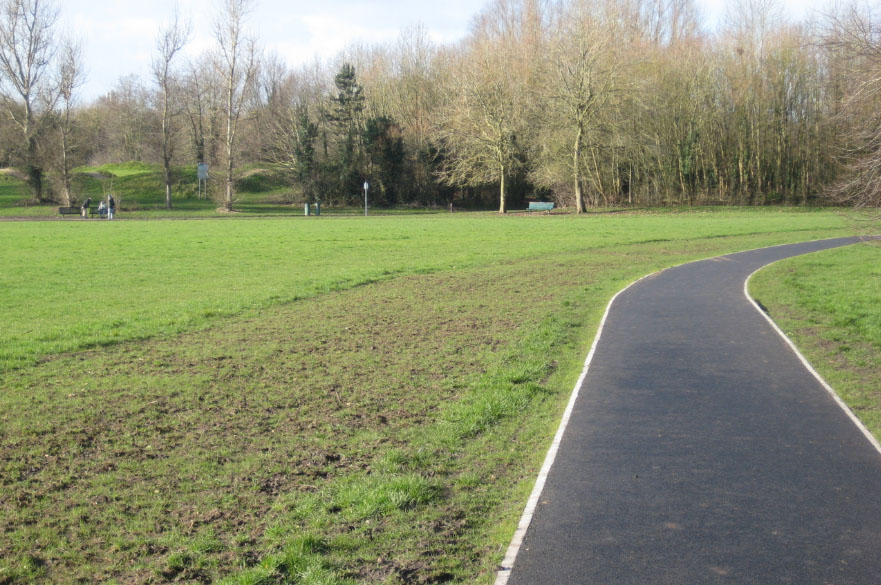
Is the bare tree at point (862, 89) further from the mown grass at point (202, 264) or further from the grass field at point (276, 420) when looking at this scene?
the mown grass at point (202, 264)

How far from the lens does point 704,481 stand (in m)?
5.57

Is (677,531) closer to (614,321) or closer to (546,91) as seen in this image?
(614,321)

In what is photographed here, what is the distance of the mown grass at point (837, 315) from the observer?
8461 millimetres

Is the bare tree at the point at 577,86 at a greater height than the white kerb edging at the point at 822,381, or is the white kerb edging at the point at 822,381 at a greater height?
the bare tree at the point at 577,86

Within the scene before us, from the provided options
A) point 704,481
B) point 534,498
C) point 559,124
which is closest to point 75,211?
point 559,124

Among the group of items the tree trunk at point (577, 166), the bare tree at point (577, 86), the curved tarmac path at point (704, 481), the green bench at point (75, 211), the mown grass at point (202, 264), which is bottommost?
the curved tarmac path at point (704, 481)

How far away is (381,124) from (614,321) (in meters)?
55.7

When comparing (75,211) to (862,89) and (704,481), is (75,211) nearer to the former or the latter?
(862,89)

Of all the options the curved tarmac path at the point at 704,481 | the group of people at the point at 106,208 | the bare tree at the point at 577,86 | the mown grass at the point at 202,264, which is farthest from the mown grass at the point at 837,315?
the group of people at the point at 106,208

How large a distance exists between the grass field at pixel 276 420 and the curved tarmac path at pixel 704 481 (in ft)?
1.25

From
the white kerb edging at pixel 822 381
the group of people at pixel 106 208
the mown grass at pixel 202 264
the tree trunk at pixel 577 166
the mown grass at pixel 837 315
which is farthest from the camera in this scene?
the tree trunk at pixel 577 166

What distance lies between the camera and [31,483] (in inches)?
214

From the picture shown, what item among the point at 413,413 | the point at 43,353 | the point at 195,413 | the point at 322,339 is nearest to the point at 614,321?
the point at 322,339

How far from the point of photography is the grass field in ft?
14.7
